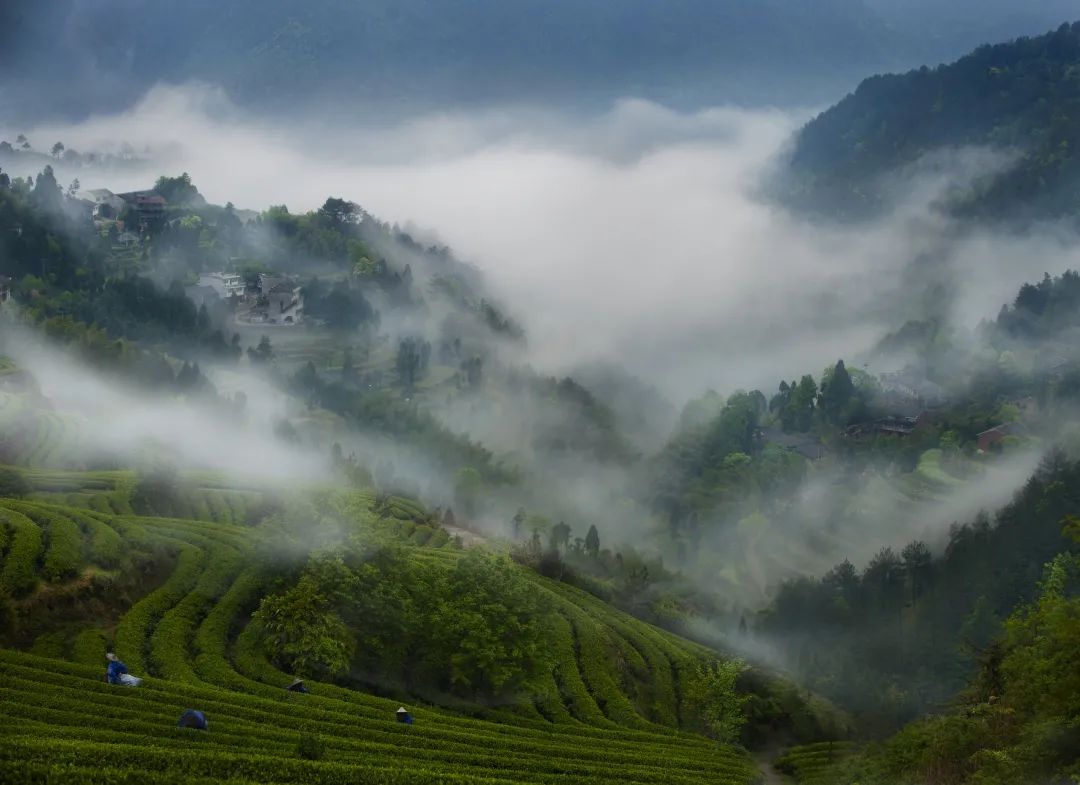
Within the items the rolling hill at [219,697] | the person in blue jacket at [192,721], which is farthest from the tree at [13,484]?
the person in blue jacket at [192,721]

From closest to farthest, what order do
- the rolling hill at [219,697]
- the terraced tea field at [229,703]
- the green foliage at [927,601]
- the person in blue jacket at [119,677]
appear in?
the terraced tea field at [229,703]
the rolling hill at [219,697]
the person in blue jacket at [119,677]
the green foliage at [927,601]

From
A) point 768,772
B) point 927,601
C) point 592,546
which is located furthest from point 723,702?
point 927,601

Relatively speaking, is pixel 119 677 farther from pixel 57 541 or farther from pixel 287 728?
pixel 57 541

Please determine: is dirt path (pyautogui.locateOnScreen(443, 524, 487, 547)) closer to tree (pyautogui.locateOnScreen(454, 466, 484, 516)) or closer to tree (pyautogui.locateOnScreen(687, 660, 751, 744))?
tree (pyautogui.locateOnScreen(454, 466, 484, 516))

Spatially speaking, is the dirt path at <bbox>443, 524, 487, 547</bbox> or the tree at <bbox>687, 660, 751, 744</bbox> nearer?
the tree at <bbox>687, 660, 751, 744</bbox>

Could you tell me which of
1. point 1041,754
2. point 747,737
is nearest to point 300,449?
point 747,737

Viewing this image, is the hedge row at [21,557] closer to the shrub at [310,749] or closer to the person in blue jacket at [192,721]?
the person in blue jacket at [192,721]

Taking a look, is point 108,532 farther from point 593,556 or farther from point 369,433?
point 369,433

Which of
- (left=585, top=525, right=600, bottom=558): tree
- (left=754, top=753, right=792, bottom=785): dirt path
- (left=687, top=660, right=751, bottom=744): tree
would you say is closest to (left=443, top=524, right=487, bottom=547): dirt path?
(left=585, top=525, right=600, bottom=558): tree

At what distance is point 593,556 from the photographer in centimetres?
13038

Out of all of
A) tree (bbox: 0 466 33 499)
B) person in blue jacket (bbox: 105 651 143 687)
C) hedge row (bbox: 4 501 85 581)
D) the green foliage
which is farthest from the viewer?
the green foliage

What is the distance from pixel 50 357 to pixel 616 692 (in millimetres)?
117482

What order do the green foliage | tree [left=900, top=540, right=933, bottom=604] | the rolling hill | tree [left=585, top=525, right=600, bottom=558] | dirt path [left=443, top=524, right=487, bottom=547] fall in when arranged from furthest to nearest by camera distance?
tree [left=900, top=540, right=933, bottom=604]
tree [left=585, top=525, right=600, bottom=558]
the green foliage
dirt path [left=443, top=524, right=487, bottom=547]
the rolling hill

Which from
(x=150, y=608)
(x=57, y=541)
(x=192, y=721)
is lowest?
(x=192, y=721)
